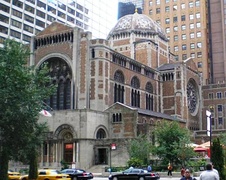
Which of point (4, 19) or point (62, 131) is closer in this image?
point (62, 131)

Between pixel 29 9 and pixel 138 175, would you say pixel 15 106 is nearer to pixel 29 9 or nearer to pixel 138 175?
pixel 138 175

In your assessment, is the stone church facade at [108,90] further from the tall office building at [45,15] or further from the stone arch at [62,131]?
the tall office building at [45,15]

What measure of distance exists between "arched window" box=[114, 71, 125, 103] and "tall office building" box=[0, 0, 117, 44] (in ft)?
115

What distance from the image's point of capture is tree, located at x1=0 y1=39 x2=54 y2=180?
30.1 m

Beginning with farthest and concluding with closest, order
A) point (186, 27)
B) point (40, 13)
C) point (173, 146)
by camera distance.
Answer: point (186, 27) → point (40, 13) → point (173, 146)

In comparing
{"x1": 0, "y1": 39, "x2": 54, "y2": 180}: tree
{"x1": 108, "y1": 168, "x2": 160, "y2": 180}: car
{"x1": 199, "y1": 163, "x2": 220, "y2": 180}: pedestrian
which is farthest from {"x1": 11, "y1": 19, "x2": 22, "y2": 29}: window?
{"x1": 199, "y1": 163, "x2": 220, "y2": 180}: pedestrian

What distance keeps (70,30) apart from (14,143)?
4567 cm

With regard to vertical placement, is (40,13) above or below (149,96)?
above

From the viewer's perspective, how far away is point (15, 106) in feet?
99.8

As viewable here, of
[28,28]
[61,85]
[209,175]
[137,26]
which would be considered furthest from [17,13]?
[209,175]

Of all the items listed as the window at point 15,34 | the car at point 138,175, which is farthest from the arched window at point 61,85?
the car at point 138,175

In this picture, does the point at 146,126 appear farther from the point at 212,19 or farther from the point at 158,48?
the point at 212,19

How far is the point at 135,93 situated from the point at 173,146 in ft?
107

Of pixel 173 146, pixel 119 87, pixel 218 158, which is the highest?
pixel 119 87
